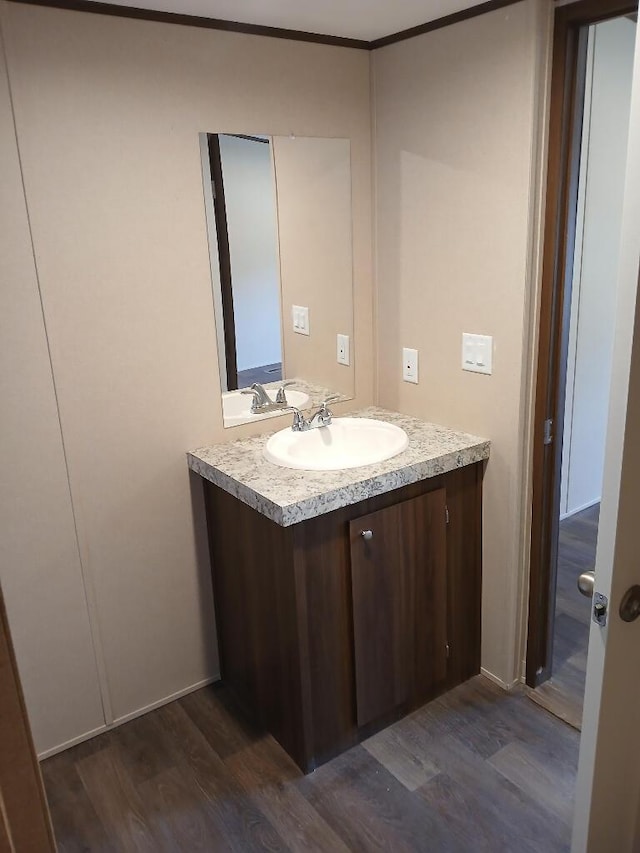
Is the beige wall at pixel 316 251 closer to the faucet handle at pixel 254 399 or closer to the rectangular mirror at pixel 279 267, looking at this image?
the rectangular mirror at pixel 279 267

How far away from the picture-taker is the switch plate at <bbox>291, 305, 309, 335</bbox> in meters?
2.36

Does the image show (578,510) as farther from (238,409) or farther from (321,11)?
(321,11)

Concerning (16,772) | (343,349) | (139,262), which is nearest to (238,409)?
(343,349)

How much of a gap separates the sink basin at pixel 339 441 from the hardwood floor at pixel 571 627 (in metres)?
0.99

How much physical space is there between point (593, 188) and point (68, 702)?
2.98 meters

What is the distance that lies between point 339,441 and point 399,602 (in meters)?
0.57

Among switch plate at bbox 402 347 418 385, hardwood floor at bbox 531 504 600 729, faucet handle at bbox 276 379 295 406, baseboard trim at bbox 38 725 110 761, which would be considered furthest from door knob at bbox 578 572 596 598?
baseboard trim at bbox 38 725 110 761

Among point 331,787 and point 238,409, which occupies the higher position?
point 238,409

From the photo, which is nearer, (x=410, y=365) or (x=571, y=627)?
(x=410, y=365)

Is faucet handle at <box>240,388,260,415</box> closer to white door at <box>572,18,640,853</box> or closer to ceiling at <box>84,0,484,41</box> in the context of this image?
ceiling at <box>84,0,484,41</box>

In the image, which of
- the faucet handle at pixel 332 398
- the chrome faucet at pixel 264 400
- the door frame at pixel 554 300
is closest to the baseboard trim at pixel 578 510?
the door frame at pixel 554 300

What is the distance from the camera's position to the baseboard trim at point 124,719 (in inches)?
84.0

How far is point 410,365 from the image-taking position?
239 centimetres

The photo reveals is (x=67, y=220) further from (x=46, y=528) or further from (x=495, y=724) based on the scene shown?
(x=495, y=724)
